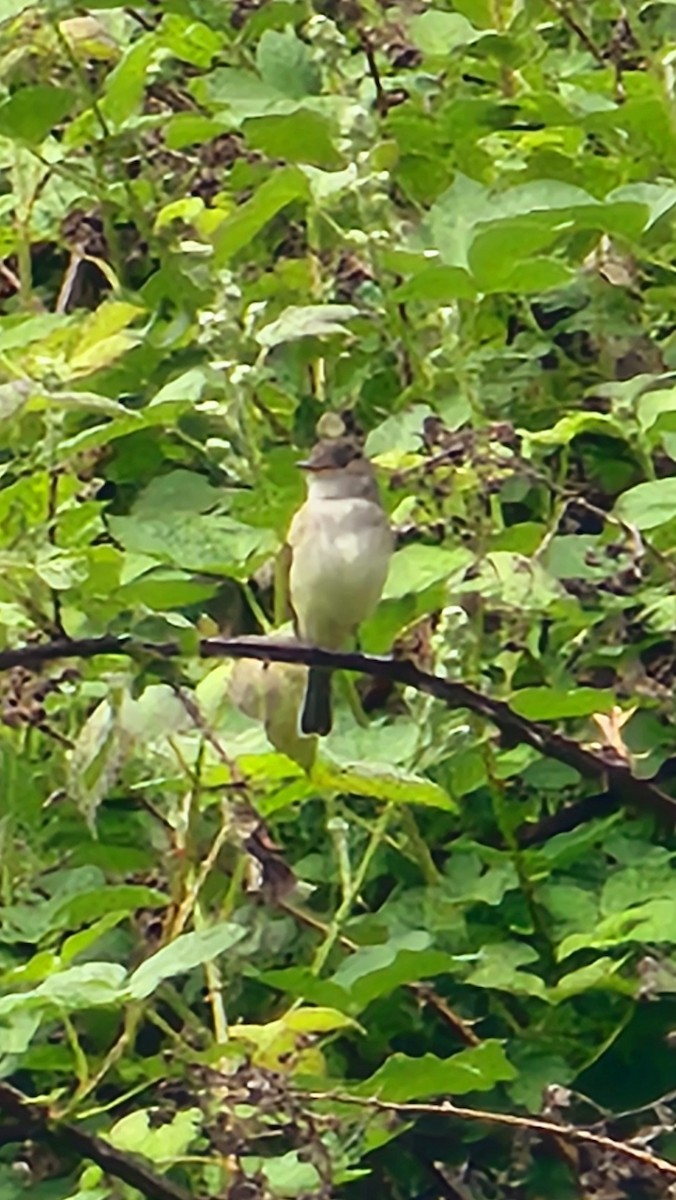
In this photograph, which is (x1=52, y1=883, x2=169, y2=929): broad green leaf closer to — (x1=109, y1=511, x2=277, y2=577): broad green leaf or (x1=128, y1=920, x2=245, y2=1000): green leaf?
(x1=128, y1=920, x2=245, y2=1000): green leaf

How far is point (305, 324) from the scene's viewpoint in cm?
182

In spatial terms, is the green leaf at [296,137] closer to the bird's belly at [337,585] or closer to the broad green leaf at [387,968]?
the bird's belly at [337,585]

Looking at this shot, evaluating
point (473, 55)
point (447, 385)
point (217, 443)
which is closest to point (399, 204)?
point (473, 55)

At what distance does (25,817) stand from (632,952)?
1.43 feet

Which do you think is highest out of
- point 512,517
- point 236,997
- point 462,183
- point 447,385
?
point 462,183

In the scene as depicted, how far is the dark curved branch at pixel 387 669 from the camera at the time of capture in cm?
162

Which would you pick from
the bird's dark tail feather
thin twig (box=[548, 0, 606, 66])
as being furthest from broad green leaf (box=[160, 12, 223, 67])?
the bird's dark tail feather

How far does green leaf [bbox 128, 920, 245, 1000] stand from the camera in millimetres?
1601

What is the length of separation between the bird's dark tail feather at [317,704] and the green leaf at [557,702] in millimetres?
137

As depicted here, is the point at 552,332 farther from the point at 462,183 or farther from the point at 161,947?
the point at 161,947

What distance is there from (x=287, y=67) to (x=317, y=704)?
0.54 meters

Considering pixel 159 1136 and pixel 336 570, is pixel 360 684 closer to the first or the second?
pixel 336 570

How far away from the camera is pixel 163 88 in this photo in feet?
8.20

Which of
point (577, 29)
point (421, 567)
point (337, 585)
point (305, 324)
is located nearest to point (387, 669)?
point (421, 567)
